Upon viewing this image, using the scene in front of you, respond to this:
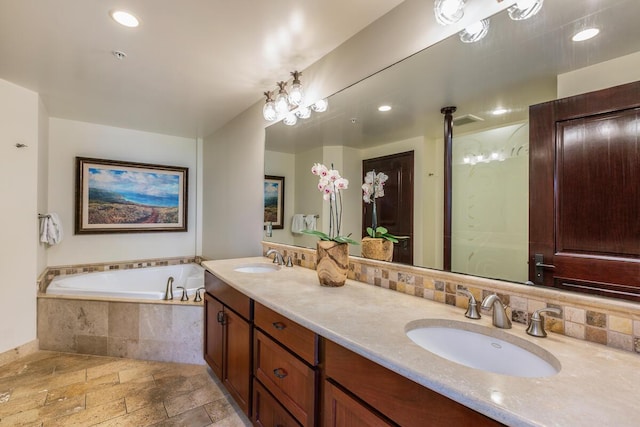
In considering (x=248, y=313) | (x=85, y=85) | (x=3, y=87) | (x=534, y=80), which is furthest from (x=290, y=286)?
(x=3, y=87)

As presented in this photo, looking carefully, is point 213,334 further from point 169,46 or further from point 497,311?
point 169,46

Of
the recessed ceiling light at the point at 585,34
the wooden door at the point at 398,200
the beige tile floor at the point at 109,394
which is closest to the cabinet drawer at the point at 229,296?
the beige tile floor at the point at 109,394

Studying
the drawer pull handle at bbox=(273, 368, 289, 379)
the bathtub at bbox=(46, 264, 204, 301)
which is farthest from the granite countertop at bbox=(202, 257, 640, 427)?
the bathtub at bbox=(46, 264, 204, 301)

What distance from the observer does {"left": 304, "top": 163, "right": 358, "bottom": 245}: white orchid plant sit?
Result: 1.79m

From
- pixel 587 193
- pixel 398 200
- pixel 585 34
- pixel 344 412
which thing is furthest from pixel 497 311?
pixel 585 34

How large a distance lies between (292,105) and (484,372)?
6.50ft

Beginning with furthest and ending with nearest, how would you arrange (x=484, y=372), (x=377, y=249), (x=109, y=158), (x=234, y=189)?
(x=109, y=158) < (x=234, y=189) < (x=377, y=249) < (x=484, y=372)

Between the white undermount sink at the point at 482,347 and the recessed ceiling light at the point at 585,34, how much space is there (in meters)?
1.00

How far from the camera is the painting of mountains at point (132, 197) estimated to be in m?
3.33

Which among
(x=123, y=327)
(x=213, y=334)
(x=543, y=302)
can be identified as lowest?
(x=123, y=327)

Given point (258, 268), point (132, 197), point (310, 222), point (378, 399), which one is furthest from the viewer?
point (132, 197)

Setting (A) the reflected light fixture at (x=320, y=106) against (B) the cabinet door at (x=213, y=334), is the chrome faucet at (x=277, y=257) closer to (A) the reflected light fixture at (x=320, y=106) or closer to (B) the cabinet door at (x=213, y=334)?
(B) the cabinet door at (x=213, y=334)

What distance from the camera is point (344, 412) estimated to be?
0.96 meters

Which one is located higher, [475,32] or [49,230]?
[475,32]
